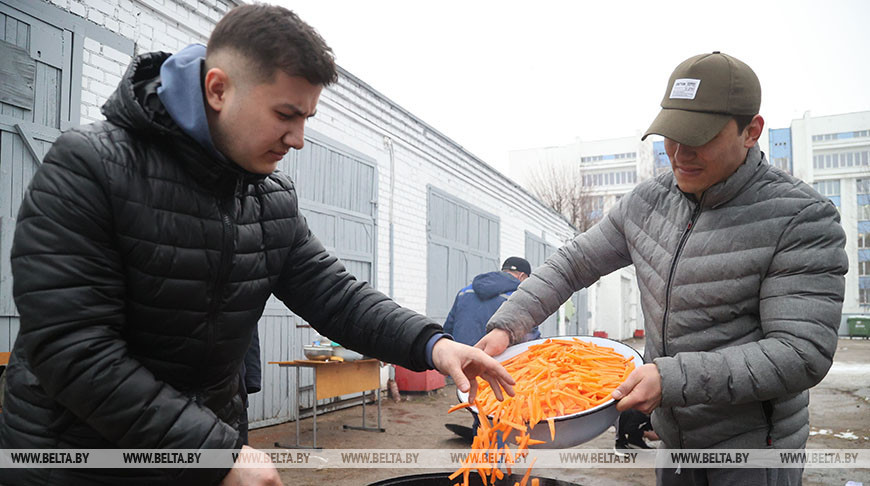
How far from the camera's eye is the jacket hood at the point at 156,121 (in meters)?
A: 1.58

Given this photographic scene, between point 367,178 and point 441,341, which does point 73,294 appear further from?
point 367,178

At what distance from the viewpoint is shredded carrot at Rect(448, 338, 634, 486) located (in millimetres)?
1979

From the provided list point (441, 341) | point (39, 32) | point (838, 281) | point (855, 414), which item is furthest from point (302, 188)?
point (855, 414)

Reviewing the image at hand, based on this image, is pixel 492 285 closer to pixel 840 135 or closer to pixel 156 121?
pixel 156 121

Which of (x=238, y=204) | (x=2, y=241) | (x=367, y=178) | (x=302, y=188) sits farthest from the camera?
(x=367, y=178)

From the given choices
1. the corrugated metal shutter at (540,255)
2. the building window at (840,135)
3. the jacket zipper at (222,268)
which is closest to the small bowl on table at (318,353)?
the jacket zipper at (222,268)

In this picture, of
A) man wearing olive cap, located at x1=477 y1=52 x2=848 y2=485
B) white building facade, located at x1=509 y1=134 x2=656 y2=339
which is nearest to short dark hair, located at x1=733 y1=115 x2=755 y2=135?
man wearing olive cap, located at x1=477 y1=52 x2=848 y2=485

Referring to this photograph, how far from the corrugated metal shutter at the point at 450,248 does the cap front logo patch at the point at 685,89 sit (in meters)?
9.97

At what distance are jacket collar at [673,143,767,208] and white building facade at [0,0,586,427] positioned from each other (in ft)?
17.0

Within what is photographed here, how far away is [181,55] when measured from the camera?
164 cm

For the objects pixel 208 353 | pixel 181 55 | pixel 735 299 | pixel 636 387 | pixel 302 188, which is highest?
pixel 302 188

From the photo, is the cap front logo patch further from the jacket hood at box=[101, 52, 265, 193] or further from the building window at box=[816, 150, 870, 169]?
the building window at box=[816, 150, 870, 169]

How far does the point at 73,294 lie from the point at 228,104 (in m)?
0.61

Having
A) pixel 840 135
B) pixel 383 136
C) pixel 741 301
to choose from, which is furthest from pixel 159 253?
pixel 840 135
